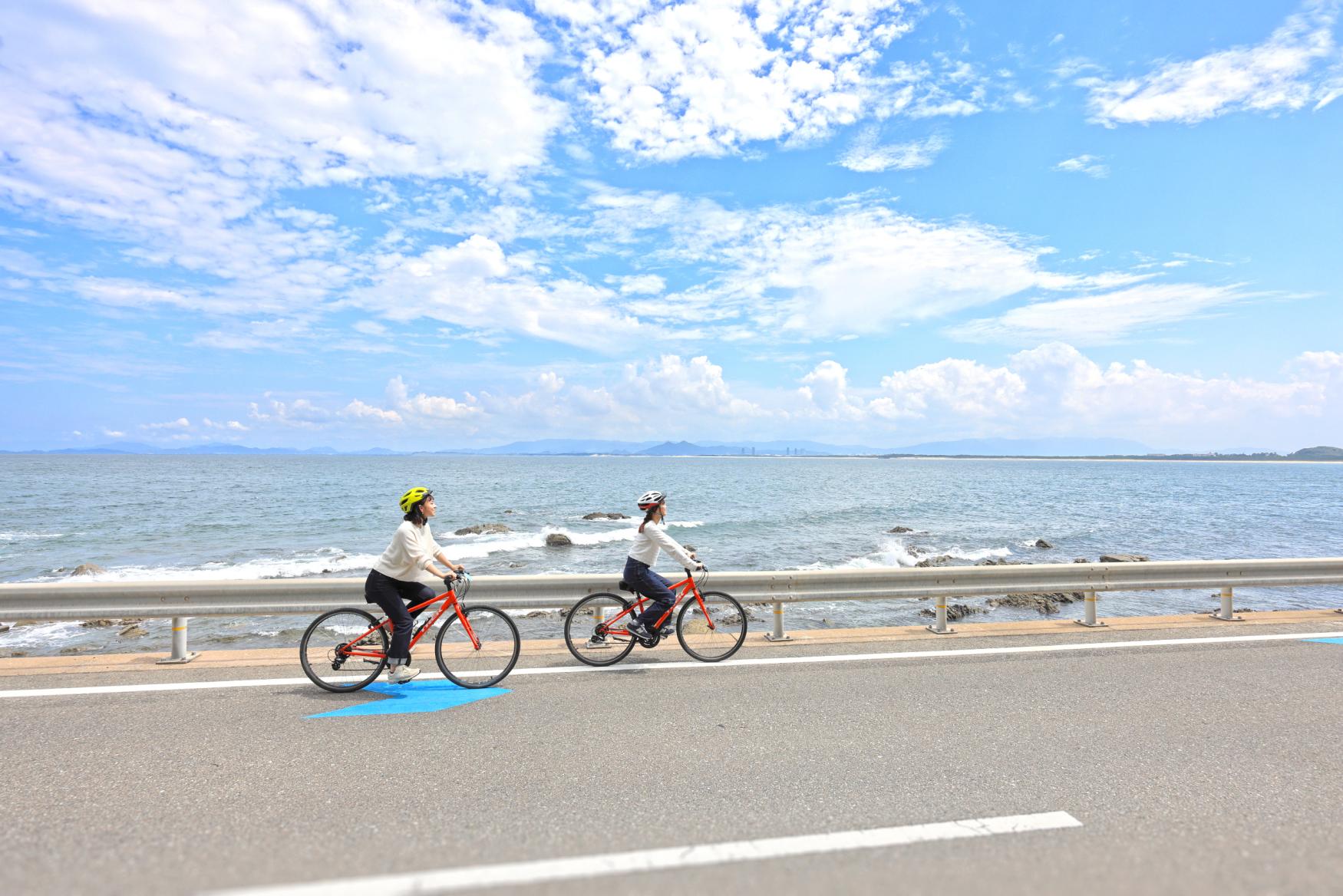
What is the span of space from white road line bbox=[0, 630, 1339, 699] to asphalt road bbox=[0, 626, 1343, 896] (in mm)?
170

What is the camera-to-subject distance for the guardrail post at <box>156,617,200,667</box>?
7090mm

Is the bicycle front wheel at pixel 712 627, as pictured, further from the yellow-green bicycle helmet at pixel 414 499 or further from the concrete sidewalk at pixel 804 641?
the yellow-green bicycle helmet at pixel 414 499

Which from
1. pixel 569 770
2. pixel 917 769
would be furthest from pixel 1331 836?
pixel 569 770

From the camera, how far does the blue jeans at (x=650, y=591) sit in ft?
24.5

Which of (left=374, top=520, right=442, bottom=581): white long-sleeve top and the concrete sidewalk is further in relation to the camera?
the concrete sidewalk

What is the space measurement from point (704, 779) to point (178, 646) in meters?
6.06

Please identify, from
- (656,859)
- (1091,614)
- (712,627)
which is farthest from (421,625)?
(1091,614)

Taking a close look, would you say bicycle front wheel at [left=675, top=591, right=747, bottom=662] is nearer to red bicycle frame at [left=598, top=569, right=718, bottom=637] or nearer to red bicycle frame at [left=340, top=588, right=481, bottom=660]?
red bicycle frame at [left=598, top=569, right=718, bottom=637]

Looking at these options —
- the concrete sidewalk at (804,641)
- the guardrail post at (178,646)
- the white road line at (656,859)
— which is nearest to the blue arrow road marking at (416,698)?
the concrete sidewalk at (804,641)

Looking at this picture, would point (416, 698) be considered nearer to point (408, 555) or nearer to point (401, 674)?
point (401, 674)

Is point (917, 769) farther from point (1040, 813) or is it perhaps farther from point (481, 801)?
point (481, 801)

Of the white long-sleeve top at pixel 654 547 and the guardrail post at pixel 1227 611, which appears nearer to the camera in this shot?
the white long-sleeve top at pixel 654 547

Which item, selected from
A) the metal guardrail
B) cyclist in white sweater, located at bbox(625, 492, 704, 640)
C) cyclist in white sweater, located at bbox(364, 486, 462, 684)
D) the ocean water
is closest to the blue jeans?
cyclist in white sweater, located at bbox(625, 492, 704, 640)

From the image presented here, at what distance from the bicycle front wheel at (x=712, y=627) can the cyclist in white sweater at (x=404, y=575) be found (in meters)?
2.60
